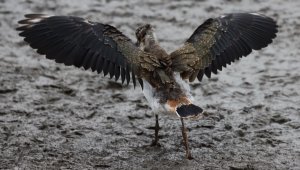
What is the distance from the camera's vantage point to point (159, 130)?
7.08 meters

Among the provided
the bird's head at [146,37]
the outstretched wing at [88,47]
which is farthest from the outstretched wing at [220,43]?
the bird's head at [146,37]

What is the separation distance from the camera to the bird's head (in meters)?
6.98

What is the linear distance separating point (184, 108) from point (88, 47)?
1133mm

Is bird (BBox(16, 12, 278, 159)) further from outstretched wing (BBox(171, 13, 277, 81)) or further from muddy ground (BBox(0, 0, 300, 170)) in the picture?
muddy ground (BBox(0, 0, 300, 170))

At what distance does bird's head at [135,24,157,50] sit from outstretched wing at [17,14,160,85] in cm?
45

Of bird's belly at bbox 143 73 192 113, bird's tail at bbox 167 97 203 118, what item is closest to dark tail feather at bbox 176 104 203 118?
bird's tail at bbox 167 97 203 118

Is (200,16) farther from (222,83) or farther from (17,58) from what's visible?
(17,58)

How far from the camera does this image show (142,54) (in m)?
6.49

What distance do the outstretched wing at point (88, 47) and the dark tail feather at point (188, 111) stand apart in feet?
1.77

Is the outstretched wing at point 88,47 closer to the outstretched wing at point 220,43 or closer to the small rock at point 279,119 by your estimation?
the outstretched wing at point 220,43

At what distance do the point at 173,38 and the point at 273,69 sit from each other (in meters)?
1.65

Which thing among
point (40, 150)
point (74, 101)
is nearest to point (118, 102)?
point (74, 101)

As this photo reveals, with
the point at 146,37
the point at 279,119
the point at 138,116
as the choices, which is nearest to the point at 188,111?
the point at 146,37

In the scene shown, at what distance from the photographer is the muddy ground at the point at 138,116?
21.1 ft
